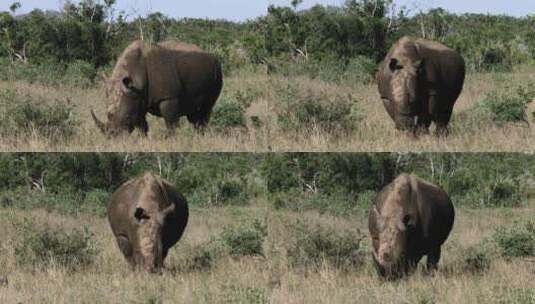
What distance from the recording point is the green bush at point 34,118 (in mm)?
20031

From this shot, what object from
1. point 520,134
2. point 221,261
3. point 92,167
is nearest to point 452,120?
point 520,134

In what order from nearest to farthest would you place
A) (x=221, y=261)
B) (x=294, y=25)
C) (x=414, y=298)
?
(x=414, y=298)
(x=221, y=261)
(x=294, y=25)

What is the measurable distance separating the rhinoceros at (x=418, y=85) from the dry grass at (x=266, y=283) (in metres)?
2.81

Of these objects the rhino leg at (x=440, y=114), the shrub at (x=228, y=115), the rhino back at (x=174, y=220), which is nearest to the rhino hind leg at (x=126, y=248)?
the rhino back at (x=174, y=220)

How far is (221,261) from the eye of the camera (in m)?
20.7

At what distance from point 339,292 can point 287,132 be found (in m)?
3.87

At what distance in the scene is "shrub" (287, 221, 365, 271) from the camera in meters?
20.2

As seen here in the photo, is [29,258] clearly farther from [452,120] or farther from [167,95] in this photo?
[452,120]

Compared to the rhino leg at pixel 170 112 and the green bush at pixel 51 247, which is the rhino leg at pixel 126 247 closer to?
the rhino leg at pixel 170 112

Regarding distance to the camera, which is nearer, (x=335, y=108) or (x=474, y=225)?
(x=335, y=108)

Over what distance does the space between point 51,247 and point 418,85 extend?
8.80 m

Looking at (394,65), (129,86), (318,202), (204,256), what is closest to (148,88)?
(129,86)

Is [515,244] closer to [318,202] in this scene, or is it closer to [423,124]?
[318,202]

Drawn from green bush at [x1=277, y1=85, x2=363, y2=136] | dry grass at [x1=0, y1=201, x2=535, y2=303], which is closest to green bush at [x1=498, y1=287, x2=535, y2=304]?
dry grass at [x1=0, y1=201, x2=535, y2=303]
